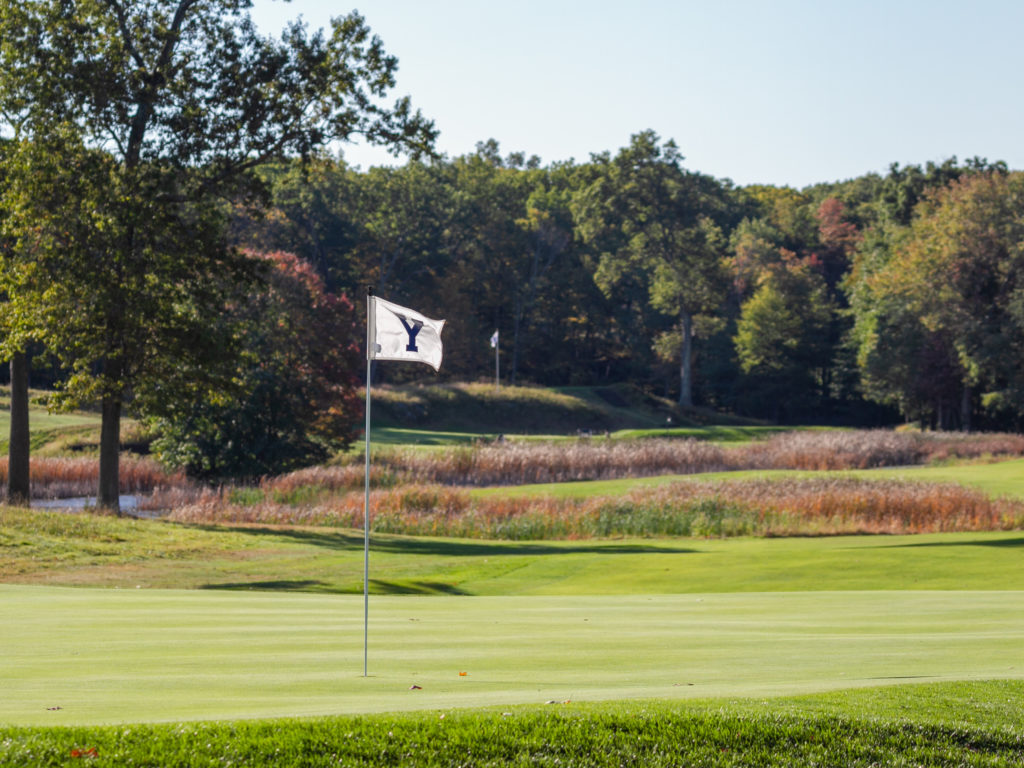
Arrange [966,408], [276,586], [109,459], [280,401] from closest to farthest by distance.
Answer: [276,586] < [109,459] < [280,401] < [966,408]

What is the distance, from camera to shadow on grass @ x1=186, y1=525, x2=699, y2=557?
2292 cm

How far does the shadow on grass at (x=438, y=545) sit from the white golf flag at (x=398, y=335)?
1280 cm

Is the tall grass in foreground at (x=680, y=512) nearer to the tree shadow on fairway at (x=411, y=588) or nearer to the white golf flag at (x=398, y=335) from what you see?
the tree shadow on fairway at (x=411, y=588)

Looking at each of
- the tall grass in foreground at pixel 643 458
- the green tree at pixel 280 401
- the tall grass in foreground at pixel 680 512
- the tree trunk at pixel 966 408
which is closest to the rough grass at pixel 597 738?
the tall grass in foreground at pixel 680 512

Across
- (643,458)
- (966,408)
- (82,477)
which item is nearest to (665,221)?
(966,408)

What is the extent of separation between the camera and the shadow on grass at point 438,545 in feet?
75.2

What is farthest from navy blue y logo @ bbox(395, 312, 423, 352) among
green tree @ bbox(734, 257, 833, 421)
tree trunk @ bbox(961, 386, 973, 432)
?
green tree @ bbox(734, 257, 833, 421)

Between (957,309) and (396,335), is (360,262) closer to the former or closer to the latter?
(957,309)

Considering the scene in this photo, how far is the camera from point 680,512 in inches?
1091

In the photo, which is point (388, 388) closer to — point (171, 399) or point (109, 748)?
point (171, 399)

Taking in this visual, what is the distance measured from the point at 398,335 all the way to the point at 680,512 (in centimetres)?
1871

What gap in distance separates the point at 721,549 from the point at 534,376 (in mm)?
68989

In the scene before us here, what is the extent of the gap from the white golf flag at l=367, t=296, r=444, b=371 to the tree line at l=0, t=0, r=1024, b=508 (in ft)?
52.1

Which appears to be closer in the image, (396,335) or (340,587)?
(396,335)
